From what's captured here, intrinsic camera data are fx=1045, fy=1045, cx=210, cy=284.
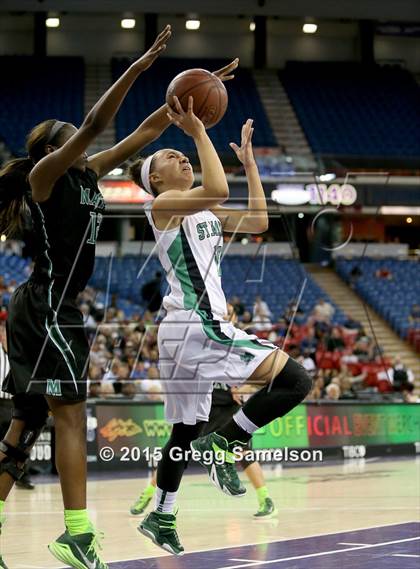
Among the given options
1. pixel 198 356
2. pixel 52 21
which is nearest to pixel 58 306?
pixel 198 356

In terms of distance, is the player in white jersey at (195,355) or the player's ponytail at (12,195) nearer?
the player's ponytail at (12,195)

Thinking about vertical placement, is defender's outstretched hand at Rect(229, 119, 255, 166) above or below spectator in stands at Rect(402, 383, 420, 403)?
above

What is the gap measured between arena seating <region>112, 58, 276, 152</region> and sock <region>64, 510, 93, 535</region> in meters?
23.0

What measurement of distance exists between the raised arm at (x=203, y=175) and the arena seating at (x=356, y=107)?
24936mm

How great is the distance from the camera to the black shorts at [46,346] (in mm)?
4781

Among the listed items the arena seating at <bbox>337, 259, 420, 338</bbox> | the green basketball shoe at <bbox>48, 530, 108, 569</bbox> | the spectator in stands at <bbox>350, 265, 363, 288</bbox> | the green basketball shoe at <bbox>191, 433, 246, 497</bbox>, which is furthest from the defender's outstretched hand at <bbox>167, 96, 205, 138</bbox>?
the spectator in stands at <bbox>350, 265, 363, 288</bbox>

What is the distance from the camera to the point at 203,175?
5.12m

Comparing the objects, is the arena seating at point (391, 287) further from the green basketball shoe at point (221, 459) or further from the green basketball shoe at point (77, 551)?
the green basketball shoe at point (77, 551)

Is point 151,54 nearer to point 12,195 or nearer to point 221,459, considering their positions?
point 12,195

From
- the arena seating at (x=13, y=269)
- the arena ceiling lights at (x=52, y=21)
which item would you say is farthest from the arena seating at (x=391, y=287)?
the arena ceiling lights at (x=52, y=21)

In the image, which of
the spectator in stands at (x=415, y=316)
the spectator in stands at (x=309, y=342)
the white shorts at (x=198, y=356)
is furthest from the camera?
the spectator in stands at (x=415, y=316)

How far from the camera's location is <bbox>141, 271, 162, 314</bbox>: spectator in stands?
59.6 ft

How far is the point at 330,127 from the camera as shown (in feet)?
104

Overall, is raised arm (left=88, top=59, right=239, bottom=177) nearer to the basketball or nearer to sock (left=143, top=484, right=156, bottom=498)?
the basketball
